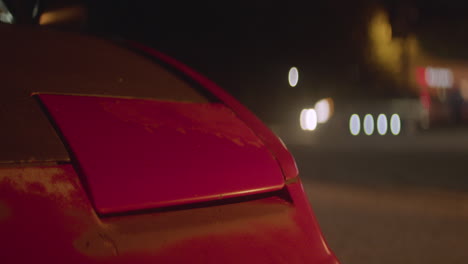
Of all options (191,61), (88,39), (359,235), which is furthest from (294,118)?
(88,39)

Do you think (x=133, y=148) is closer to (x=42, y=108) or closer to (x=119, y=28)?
(x=42, y=108)

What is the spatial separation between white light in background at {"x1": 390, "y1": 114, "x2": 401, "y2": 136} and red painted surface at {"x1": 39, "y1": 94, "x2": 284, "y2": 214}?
23.1m

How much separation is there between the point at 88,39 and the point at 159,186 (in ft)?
3.35

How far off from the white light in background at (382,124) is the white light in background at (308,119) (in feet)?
31.2

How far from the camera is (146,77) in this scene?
77.6 inches

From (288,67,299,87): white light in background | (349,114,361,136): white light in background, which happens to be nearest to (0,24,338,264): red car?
(288,67,299,87): white light in background

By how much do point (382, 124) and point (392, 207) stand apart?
18.2 metres

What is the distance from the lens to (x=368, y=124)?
21750 mm

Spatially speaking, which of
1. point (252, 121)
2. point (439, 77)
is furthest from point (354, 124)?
point (252, 121)

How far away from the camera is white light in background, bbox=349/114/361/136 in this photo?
19.7 m

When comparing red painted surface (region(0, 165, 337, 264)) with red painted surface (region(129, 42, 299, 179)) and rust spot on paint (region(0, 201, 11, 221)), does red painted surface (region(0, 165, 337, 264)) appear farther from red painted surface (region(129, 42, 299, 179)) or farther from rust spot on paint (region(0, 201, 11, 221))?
red painted surface (region(129, 42, 299, 179))

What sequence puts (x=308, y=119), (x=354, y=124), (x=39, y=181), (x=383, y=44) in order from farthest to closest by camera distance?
(x=354, y=124), (x=383, y=44), (x=308, y=119), (x=39, y=181)

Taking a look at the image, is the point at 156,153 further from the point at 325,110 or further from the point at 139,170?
the point at 325,110

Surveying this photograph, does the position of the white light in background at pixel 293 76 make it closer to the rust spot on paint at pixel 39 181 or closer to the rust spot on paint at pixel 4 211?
the rust spot on paint at pixel 39 181
